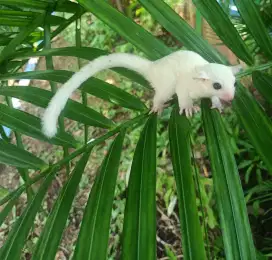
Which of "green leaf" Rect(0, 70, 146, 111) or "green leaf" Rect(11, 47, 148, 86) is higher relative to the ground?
"green leaf" Rect(11, 47, 148, 86)

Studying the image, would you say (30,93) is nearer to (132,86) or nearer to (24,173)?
(24,173)

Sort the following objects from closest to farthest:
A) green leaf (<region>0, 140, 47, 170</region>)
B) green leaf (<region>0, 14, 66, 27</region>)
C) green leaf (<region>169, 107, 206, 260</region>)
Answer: green leaf (<region>169, 107, 206, 260</region>), green leaf (<region>0, 140, 47, 170</region>), green leaf (<region>0, 14, 66, 27</region>)

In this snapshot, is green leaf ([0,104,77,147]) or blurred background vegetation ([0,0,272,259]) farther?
blurred background vegetation ([0,0,272,259])

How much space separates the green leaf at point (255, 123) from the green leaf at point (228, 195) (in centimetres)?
4

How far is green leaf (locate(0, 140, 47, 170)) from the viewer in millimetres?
646

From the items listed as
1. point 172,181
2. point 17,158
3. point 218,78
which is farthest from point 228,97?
point 172,181

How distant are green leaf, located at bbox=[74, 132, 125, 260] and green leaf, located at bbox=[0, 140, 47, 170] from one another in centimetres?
13

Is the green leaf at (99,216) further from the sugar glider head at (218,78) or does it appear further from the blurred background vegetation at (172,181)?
the blurred background vegetation at (172,181)

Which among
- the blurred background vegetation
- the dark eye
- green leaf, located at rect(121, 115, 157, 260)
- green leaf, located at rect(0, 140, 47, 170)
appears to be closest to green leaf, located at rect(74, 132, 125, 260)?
green leaf, located at rect(121, 115, 157, 260)

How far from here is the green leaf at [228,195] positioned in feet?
1.62

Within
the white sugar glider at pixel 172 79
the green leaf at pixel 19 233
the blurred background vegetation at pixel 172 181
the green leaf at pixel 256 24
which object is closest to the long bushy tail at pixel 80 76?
the white sugar glider at pixel 172 79

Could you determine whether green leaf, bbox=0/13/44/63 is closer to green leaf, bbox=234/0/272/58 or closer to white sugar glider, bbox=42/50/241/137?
white sugar glider, bbox=42/50/241/137

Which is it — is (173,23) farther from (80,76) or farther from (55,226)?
(55,226)

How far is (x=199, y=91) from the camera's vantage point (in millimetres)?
809
